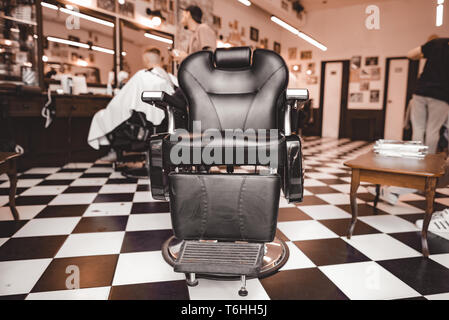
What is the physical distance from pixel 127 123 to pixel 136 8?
114 inches

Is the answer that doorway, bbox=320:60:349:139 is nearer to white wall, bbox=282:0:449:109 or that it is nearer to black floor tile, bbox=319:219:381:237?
white wall, bbox=282:0:449:109

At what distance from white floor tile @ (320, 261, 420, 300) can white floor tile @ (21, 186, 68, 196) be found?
2.26 metres

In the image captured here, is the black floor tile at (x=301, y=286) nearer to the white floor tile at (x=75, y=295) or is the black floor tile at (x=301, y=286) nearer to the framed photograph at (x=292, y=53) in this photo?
the white floor tile at (x=75, y=295)

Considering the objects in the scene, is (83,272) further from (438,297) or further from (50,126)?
(50,126)

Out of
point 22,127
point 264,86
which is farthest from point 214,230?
point 22,127

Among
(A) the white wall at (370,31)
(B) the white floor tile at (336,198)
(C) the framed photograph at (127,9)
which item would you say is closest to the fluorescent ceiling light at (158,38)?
(C) the framed photograph at (127,9)

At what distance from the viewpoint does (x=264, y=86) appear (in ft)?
5.31

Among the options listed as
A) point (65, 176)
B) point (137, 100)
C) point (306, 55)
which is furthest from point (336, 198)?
point (306, 55)

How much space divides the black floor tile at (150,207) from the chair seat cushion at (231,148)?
1.21 meters

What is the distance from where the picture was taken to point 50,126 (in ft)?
12.4

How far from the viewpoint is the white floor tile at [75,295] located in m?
1.18

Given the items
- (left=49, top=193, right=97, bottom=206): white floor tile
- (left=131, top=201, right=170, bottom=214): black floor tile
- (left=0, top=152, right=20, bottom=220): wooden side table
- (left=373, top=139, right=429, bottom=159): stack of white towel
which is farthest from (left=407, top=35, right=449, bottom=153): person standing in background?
(left=0, top=152, right=20, bottom=220): wooden side table

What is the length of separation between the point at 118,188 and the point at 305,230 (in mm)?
1738
